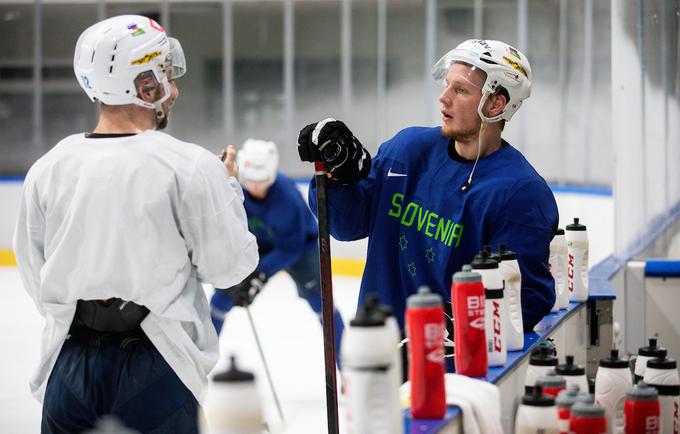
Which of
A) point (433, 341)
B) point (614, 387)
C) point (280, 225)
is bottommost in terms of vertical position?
point (614, 387)

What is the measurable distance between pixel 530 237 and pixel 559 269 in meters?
0.73

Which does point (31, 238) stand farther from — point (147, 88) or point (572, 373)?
point (572, 373)

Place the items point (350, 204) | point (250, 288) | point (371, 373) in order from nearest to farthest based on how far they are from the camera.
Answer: point (371, 373), point (350, 204), point (250, 288)

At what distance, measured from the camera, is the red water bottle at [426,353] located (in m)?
1.95

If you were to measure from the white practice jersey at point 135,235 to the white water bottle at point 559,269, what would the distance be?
1353mm

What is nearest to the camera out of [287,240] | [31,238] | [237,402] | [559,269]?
[237,402]

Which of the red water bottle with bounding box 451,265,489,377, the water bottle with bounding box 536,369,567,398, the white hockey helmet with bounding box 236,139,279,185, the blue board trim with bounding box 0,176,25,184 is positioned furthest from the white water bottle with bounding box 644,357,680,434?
the blue board trim with bounding box 0,176,25,184

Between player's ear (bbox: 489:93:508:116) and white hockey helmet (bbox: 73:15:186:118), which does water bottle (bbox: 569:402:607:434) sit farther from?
player's ear (bbox: 489:93:508:116)

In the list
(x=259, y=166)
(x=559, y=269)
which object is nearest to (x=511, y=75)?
(x=559, y=269)

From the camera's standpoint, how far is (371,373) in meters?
1.71

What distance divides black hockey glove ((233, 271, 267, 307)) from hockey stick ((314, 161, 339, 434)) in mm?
2408

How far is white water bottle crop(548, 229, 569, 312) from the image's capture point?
3616 millimetres

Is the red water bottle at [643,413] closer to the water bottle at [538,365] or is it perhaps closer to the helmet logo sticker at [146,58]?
the water bottle at [538,365]

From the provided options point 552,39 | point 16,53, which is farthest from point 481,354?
point 16,53
